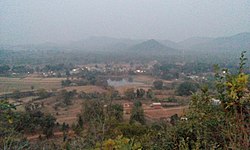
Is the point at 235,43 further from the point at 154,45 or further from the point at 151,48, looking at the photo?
the point at 154,45

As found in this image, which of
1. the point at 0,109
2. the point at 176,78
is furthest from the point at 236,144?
the point at 176,78

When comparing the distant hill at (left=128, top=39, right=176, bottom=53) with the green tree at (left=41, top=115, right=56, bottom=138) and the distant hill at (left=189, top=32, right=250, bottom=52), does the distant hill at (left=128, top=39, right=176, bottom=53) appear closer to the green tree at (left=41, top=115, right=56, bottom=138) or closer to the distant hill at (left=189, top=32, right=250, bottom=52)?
the distant hill at (left=189, top=32, right=250, bottom=52)

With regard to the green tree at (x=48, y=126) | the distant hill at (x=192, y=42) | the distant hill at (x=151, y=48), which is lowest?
the green tree at (x=48, y=126)

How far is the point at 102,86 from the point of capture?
24656mm

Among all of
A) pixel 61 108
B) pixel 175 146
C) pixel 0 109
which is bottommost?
pixel 61 108

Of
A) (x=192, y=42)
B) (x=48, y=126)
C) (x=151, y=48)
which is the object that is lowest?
(x=48, y=126)

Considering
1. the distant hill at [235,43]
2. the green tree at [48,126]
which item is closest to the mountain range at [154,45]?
the distant hill at [235,43]

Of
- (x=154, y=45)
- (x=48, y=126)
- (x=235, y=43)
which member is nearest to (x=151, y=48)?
(x=154, y=45)

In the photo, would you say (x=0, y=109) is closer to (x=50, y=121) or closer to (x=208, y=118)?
(x=208, y=118)

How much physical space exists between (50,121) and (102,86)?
38.9 feet

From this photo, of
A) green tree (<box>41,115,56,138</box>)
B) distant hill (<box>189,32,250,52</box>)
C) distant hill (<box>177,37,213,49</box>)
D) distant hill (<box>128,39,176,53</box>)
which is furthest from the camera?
distant hill (<box>177,37,213,49</box>)

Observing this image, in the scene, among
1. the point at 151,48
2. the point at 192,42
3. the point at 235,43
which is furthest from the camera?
the point at 192,42

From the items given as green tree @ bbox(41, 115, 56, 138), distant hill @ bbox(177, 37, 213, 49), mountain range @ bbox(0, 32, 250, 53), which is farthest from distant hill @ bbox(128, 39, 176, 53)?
green tree @ bbox(41, 115, 56, 138)

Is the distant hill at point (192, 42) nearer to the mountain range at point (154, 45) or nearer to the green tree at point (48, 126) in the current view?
the mountain range at point (154, 45)
